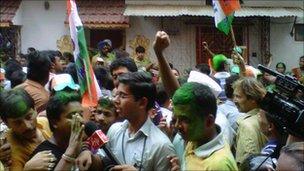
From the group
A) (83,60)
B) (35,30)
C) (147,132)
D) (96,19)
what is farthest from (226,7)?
(35,30)

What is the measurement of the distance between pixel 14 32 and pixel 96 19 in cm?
287

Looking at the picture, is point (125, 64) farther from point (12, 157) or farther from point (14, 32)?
point (14, 32)

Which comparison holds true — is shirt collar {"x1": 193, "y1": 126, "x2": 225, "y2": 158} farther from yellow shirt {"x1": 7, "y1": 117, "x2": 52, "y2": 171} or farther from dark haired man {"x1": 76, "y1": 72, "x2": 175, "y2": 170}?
yellow shirt {"x1": 7, "y1": 117, "x2": 52, "y2": 171}

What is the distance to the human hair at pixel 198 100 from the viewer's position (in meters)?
3.14

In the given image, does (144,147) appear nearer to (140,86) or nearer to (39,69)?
→ (140,86)

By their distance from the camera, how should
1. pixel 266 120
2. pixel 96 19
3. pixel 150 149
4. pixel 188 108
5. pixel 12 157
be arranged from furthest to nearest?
pixel 96 19 → pixel 266 120 → pixel 12 157 → pixel 150 149 → pixel 188 108

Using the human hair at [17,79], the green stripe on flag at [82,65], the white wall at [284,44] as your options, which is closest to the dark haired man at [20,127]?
the green stripe on flag at [82,65]

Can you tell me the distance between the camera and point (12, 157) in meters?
3.63

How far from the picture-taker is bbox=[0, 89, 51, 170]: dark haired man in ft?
12.0

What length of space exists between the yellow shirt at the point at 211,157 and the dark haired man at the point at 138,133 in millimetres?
204

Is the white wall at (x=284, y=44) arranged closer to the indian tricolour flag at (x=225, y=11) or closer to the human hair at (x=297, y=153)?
the indian tricolour flag at (x=225, y=11)

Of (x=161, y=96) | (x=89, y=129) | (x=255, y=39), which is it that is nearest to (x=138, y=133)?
(x=89, y=129)

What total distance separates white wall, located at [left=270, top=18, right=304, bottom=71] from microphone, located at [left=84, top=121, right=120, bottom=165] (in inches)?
624

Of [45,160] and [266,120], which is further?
[266,120]
